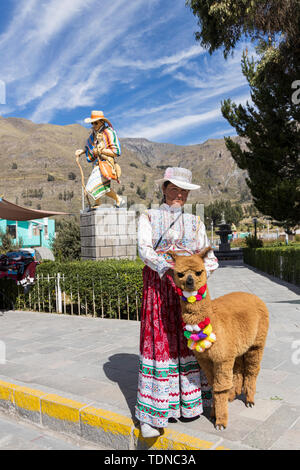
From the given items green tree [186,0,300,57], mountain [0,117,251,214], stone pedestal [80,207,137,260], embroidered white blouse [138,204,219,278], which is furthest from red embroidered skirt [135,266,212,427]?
mountain [0,117,251,214]

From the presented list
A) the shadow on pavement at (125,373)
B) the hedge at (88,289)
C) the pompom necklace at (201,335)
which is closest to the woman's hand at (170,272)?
the pompom necklace at (201,335)

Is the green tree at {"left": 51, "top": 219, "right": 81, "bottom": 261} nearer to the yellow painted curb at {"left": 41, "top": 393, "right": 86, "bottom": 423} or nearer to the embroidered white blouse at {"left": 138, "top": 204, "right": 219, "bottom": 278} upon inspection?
the yellow painted curb at {"left": 41, "top": 393, "right": 86, "bottom": 423}

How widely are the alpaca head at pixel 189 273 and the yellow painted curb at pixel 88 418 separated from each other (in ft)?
3.55

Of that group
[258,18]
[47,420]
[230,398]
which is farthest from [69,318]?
[258,18]

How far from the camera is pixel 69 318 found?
7.45 metres

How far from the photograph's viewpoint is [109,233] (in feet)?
33.7

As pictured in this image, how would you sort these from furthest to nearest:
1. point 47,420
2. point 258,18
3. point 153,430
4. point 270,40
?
point 270,40, point 258,18, point 47,420, point 153,430

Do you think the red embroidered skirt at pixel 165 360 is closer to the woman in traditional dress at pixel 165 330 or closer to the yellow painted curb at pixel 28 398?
the woman in traditional dress at pixel 165 330

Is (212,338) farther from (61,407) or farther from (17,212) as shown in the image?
(17,212)

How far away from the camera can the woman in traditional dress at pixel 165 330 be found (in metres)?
2.70

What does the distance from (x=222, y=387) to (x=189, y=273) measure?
0.89 m

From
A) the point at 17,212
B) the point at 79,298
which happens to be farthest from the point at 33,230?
the point at 79,298
